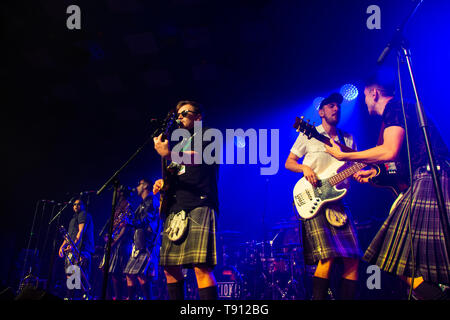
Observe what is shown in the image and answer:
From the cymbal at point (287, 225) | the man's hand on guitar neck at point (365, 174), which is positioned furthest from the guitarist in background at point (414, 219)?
the cymbal at point (287, 225)

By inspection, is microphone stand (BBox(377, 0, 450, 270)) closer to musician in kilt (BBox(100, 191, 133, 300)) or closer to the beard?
the beard

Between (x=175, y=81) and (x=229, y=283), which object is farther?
(x=175, y=81)

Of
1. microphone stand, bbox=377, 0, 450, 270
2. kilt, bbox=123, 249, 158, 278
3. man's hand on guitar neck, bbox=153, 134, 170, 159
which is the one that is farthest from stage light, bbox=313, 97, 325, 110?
man's hand on guitar neck, bbox=153, 134, 170, 159

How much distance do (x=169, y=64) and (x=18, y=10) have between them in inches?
122

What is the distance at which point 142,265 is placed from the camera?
17.3 feet

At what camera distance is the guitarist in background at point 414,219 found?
2.18 meters

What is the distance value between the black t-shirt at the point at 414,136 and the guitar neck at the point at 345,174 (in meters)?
0.47

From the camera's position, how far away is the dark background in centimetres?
544

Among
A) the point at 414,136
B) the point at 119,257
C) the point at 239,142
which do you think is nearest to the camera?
the point at 414,136

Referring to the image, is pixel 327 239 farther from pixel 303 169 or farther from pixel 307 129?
pixel 307 129

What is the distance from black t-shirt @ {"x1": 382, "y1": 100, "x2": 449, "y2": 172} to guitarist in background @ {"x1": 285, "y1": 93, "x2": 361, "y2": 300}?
31.1 inches

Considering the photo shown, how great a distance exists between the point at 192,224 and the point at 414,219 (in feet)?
6.11

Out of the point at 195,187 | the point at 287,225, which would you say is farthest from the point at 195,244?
the point at 287,225
